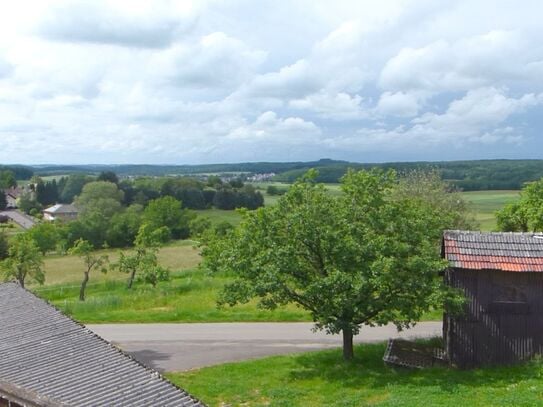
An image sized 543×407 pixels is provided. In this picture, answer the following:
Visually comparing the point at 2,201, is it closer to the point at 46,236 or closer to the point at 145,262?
the point at 46,236

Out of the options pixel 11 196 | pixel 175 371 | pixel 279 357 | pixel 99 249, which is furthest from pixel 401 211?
pixel 11 196

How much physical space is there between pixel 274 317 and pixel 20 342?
18.8 m

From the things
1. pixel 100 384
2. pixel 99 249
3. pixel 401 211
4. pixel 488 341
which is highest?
pixel 401 211

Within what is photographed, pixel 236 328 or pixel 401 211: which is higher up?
pixel 401 211

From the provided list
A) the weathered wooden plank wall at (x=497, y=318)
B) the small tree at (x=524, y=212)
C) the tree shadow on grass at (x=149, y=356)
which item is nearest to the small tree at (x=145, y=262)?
the tree shadow on grass at (x=149, y=356)

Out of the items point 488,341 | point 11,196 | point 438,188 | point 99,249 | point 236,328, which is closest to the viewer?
point 488,341

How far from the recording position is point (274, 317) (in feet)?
99.3

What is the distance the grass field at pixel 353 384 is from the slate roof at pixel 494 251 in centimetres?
350

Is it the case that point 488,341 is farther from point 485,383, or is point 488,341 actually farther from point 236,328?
point 236,328

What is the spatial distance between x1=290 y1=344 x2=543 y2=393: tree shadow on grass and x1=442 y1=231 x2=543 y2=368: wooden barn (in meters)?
0.59

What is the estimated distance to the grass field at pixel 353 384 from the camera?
17625 mm

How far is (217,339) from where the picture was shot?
26812 mm

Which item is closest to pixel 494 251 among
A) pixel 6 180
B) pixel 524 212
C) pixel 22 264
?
pixel 524 212

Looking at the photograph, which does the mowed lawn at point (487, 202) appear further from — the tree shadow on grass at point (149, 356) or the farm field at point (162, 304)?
the tree shadow on grass at point (149, 356)
